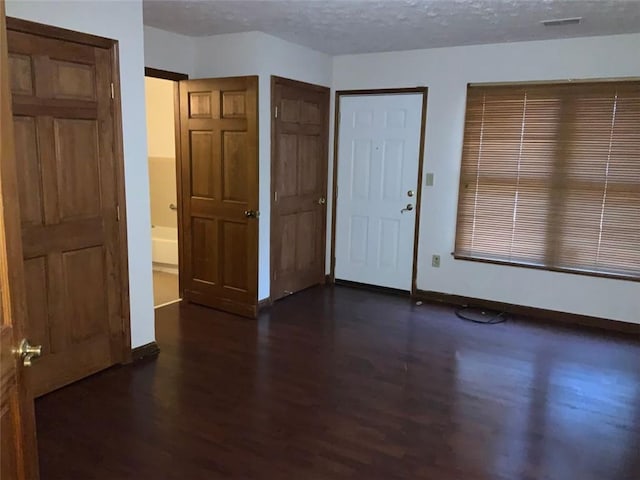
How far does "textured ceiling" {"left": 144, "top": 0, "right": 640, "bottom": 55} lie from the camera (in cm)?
329

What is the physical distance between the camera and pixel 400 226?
509cm

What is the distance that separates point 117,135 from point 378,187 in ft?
8.81

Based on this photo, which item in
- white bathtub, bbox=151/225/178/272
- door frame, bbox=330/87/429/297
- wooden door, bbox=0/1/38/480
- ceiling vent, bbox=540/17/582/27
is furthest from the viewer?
white bathtub, bbox=151/225/178/272

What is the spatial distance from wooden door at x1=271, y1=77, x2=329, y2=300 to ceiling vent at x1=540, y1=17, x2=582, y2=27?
79.8 inches

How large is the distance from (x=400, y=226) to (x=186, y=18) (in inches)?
103

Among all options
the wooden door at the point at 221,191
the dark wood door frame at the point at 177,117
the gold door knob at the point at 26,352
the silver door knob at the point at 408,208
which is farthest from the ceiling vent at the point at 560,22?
the gold door knob at the point at 26,352

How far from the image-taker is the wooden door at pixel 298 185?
15.0ft

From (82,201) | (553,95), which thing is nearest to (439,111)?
(553,95)

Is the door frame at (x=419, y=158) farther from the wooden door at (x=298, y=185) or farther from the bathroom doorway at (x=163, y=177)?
the bathroom doorway at (x=163, y=177)

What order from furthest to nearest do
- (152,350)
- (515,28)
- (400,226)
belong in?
1. (400,226)
2. (515,28)
3. (152,350)

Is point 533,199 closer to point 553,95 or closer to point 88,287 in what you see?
point 553,95

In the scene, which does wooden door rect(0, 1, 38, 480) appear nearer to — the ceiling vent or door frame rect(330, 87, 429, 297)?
the ceiling vent

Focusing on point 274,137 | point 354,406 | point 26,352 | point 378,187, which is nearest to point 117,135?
point 274,137

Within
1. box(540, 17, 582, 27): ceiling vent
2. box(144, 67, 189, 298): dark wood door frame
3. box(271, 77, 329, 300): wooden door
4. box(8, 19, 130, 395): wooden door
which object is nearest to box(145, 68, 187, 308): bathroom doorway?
box(144, 67, 189, 298): dark wood door frame
